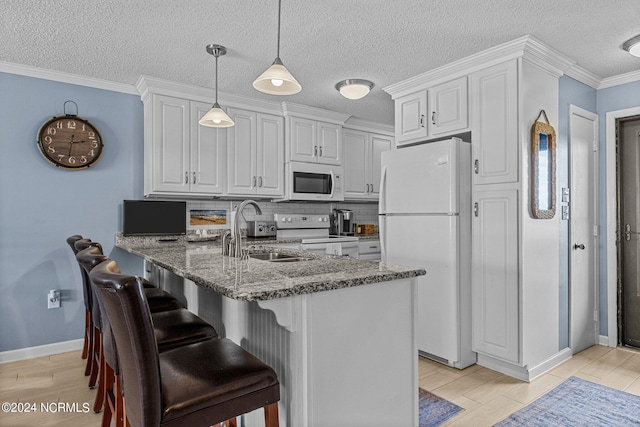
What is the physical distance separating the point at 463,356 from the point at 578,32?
7.69ft

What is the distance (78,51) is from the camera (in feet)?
9.37

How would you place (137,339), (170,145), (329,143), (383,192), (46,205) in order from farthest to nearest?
(329,143), (170,145), (383,192), (46,205), (137,339)

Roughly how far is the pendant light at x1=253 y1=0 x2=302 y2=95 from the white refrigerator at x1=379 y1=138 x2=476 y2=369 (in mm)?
1346

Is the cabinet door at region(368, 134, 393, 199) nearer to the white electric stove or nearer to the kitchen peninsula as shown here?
the white electric stove

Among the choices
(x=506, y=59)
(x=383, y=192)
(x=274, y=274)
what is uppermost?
(x=506, y=59)

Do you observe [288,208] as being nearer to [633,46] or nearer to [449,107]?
[449,107]

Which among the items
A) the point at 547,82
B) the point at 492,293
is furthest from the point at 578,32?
the point at 492,293

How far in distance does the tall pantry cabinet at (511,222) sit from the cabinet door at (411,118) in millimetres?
429

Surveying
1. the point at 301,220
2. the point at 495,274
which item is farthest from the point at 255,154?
the point at 495,274

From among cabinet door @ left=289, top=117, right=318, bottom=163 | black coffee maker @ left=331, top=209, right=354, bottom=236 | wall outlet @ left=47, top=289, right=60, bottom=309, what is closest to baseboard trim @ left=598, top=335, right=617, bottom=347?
black coffee maker @ left=331, top=209, right=354, bottom=236

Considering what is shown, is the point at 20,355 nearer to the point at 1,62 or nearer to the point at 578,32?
the point at 1,62

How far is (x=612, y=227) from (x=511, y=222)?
1376 millimetres

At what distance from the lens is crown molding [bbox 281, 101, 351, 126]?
4254 mm

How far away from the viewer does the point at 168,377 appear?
3.96 feet
